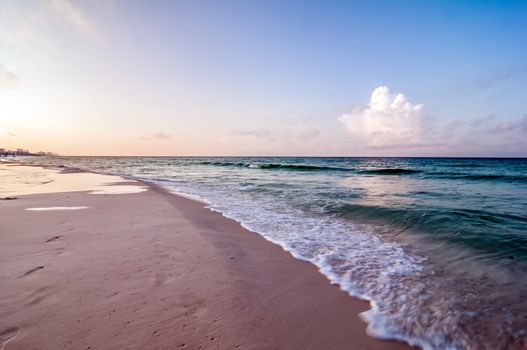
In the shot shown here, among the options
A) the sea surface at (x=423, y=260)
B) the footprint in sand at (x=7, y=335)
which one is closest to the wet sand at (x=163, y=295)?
the footprint in sand at (x=7, y=335)

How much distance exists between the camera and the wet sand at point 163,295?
8.82ft

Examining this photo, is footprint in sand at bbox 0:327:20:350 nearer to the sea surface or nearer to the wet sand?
the wet sand

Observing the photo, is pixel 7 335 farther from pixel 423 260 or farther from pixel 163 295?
pixel 423 260

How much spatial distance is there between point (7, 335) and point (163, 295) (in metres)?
1.40

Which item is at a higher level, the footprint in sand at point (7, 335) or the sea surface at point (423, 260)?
the footprint in sand at point (7, 335)

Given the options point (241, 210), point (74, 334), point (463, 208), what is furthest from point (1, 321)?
point (463, 208)

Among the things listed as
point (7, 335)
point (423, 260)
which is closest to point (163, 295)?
point (7, 335)

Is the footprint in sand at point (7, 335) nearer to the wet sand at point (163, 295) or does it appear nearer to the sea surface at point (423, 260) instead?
the wet sand at point (163, 295)

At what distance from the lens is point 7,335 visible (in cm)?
262

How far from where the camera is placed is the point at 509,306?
3529 mm

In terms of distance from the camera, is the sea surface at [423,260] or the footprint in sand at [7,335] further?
the sea surface at [423,260]

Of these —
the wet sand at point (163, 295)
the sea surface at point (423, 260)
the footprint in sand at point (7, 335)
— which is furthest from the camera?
the sea surface at point (423, 260)

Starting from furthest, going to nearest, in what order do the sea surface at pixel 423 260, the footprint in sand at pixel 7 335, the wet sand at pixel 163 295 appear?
the sea surface at pixel 423 260 → the wet sand at pixel 163 295 → the footprint in sand at pixel 7 335

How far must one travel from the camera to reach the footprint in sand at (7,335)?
2521mm
